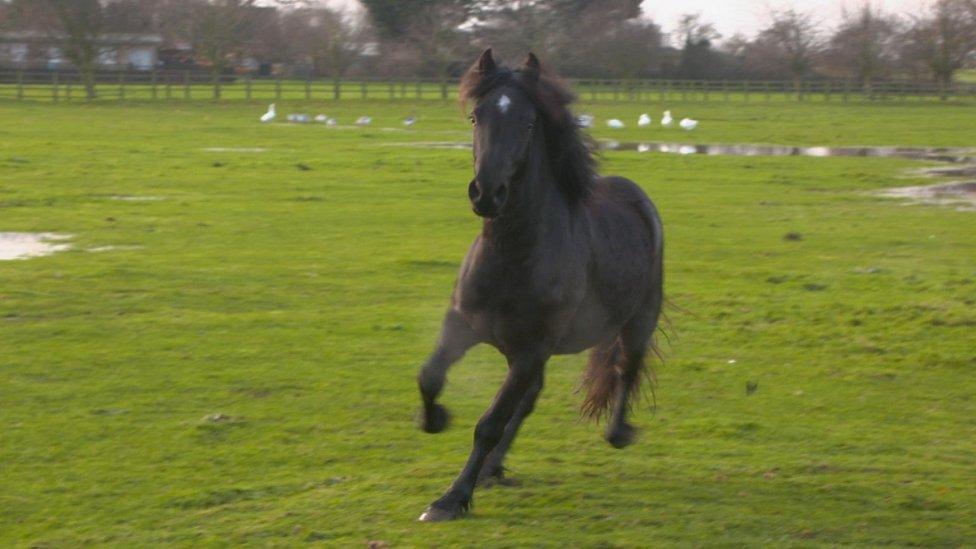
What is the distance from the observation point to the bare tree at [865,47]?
233 ft

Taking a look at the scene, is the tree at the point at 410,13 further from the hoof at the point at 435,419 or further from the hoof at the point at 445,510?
the hoof at the point at 445,510

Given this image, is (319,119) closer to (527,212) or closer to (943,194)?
(943,194)

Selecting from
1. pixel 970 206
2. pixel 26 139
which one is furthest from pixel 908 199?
pixel 26 139

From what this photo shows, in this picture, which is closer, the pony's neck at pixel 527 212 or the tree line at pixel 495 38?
the pony's neck at pixel 527 212

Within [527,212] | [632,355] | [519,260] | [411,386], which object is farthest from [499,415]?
[411,386]

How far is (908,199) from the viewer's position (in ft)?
70.3

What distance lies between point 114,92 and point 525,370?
55144 millimetres

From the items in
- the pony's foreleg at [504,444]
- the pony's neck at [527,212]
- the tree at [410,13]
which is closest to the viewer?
the pony's neck at [527,212]

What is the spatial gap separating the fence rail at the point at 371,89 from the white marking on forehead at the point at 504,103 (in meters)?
50.9

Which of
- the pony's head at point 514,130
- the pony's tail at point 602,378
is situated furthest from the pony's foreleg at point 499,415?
the pony's tail at point 602,378

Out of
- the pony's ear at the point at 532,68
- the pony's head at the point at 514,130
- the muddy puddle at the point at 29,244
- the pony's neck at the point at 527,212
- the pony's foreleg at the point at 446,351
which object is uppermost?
the pony's ear at the point at 532,68

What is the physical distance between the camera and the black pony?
220 inches

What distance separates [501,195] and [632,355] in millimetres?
2364

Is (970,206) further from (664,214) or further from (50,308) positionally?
(50,308)
